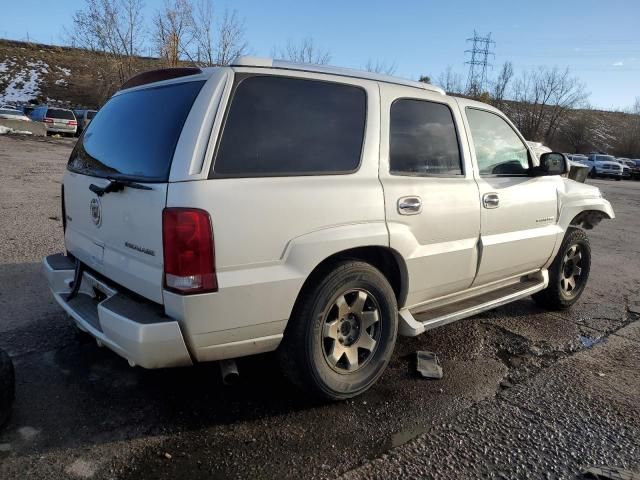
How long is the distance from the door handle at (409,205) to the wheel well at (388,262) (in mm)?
267

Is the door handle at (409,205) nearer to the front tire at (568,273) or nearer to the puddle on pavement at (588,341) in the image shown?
the puddle on pavement at (588,341)

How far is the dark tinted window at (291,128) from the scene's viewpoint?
2.57m

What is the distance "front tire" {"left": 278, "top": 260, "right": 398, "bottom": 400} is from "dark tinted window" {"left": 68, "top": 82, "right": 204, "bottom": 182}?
1.06 metres

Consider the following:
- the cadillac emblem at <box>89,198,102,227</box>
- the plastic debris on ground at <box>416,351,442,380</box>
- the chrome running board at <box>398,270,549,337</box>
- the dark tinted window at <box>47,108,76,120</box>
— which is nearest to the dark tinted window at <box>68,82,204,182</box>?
the cadillac emblem at <box>89,198,102,227</box>

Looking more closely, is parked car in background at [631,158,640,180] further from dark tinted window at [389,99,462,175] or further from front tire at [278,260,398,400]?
front tire at [278,260,398,400]

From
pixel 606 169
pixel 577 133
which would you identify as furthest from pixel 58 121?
pixel 577 133

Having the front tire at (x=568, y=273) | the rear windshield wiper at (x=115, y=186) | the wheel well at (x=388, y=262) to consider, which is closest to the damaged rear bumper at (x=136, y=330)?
the rear windshield wiper at (x=115, y=186)

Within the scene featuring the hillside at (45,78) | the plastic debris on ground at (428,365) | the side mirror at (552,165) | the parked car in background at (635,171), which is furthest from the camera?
the hillside at (45,78)

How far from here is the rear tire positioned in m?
2.60

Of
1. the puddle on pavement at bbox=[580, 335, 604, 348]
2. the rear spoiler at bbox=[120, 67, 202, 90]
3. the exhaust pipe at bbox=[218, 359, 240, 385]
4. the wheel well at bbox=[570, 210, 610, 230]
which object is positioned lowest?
the puddle on pavement at bbox=[580, 335, 604, 348]

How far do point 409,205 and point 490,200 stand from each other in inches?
37.6

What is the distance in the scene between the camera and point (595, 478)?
8.20 ft

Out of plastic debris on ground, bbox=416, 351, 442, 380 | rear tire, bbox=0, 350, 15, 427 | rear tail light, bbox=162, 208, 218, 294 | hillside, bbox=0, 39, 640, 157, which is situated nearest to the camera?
rear tail light, bbox=162, 208, 218, 294

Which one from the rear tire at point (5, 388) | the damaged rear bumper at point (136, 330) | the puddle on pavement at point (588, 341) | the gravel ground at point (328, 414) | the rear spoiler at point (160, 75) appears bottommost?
the gravel ground at point (328, 414)
